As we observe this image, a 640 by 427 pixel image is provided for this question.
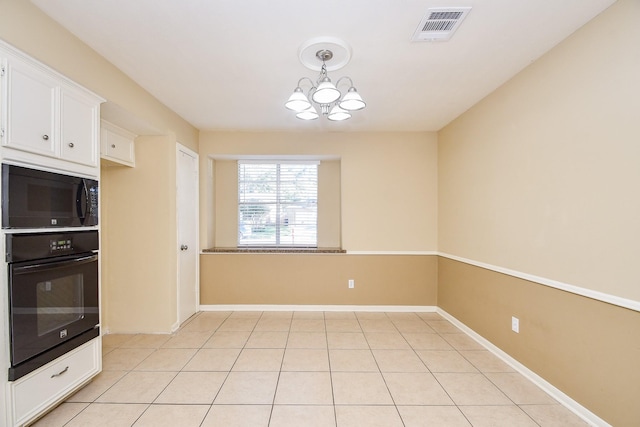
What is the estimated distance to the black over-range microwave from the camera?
1.51m

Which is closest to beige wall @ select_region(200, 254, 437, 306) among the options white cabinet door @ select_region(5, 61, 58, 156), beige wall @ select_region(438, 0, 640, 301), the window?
the window

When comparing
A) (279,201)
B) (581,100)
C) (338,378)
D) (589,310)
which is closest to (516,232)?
(589,310)

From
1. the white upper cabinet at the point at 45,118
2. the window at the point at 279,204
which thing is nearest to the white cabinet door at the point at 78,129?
the white upper cabinet at the point at 45,118

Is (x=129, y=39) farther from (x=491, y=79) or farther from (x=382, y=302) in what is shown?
(x=382, y=302)

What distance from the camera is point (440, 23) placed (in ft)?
5.76

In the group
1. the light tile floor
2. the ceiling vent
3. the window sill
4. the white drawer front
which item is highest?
the ceiling vent

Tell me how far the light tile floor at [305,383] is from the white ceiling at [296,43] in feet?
8.43

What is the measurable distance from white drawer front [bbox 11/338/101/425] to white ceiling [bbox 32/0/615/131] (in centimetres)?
222

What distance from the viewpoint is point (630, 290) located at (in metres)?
1.55

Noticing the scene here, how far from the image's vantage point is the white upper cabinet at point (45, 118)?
1504 mm

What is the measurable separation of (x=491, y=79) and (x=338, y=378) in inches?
115

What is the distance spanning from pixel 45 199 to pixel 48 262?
39 cm

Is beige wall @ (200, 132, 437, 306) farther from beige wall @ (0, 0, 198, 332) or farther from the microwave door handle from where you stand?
the microwave door handle

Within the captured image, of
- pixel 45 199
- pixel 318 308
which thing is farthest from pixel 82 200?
pixel 318 308
